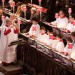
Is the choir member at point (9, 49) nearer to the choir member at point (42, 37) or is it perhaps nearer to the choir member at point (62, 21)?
the choir member at point (42, 37)

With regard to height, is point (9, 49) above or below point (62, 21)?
below

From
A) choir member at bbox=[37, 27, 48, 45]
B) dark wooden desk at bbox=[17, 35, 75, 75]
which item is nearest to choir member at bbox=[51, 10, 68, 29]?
choir member at bbox=[37, 27, 48, 45]

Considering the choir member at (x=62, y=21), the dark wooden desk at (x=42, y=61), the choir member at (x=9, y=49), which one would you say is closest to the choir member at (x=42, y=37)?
the dark wooden desk at (x=42, y=61)

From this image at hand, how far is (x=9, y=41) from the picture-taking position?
40.9ft

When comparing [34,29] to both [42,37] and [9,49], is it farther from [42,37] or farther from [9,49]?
[9,49]

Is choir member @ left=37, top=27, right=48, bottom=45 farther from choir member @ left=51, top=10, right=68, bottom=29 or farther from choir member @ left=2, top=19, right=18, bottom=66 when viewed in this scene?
choir member @ left=51, top=10, right=68, bottom=29

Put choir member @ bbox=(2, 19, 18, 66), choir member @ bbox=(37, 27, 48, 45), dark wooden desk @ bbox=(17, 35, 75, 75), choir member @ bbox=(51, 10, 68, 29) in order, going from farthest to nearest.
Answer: choir member @ bbox=(51, 10, 68, 29) → choir member @ bbox=(2, 19, 18, 66) → choir member @ bbox=(37, 27, 48, 45) → dark wooden desk @ bbox=(17, 35, 75, 75)

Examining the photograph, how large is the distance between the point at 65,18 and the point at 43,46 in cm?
269

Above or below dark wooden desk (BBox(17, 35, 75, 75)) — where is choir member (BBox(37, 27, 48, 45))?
above

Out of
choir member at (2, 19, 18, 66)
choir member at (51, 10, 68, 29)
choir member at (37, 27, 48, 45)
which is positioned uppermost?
choir member at (51, 10, 68, 29)

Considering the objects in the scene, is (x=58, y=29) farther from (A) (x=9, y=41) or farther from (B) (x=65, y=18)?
(A) (x=9, y=41)

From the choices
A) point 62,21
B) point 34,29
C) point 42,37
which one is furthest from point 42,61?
point 62,21

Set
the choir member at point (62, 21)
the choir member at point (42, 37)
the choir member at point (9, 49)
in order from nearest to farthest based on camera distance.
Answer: the choir member at point (42, 37) < the choir member at point (9, 49) < the choir member at point (62, 21)

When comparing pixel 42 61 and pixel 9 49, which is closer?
pixel 42 61
